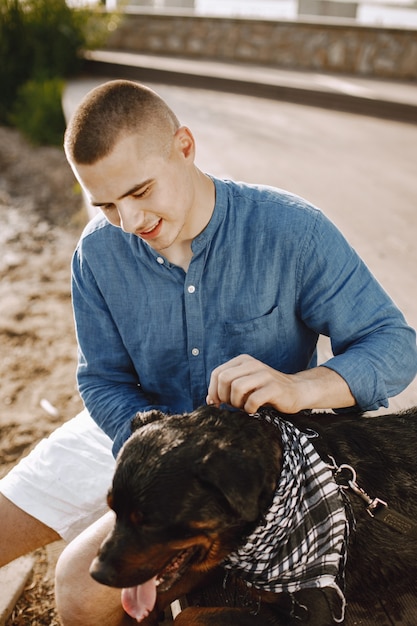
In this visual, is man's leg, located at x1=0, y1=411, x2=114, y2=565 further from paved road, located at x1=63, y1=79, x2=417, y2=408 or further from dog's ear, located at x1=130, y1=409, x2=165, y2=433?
paved road, located at x1=63, y1=79, x2=417, y2=408

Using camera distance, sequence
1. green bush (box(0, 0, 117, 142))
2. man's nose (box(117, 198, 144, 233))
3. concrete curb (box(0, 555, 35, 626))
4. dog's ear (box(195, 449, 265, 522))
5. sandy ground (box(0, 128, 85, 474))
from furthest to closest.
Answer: green bush (box(0, 0, 117, 142)) → sandy ground (box(0, 128, 85, 474)) → concrete curb (box(0, 555, 35, 626)) → man's nose (box(117, 198, 144, 233)) → dog's ear (box(195, 449, 265, 522))

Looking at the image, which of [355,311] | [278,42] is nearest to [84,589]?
[355,311]

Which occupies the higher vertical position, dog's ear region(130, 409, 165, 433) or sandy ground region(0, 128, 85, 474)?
dog's ear region(130, 409, 165, 433)

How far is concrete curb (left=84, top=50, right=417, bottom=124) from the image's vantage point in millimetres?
8992

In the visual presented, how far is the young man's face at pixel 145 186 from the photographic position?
191 cm

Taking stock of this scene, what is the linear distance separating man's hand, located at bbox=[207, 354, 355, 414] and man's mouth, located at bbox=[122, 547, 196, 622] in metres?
0.45

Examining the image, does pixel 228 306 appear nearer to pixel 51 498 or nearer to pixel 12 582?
pixel 51 498

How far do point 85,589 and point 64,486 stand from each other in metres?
0.40

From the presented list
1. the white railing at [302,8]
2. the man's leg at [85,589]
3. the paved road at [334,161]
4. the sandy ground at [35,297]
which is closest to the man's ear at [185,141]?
the man's leg at [85,589]

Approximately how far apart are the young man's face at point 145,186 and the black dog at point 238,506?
647 mm

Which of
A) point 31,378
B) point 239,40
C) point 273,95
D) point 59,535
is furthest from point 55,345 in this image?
point 239,40

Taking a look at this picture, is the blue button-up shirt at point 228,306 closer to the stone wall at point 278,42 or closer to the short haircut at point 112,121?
the short haircut at point 112,121

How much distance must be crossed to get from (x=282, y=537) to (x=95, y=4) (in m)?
11.9

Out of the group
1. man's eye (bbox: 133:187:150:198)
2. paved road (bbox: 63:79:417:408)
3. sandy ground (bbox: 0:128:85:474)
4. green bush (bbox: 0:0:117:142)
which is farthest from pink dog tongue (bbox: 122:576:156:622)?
green bush (bbox: 0:0:117:142)
